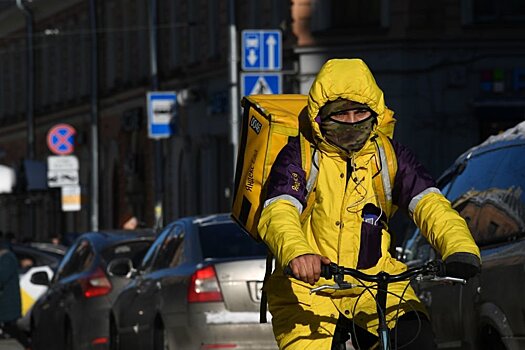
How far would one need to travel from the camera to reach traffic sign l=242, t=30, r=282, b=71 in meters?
27.2

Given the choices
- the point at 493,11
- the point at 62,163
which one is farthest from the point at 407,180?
the point at 62,163

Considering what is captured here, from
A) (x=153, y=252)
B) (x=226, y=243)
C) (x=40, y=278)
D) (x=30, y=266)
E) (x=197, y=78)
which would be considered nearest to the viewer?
(x=226, y=243)

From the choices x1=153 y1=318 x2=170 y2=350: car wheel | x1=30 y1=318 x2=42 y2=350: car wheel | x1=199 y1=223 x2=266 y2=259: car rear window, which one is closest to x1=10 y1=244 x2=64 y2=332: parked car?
x1=30 y1=318 x2=42 y2=350: car wheel

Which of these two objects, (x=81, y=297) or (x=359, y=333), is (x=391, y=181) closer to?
(x=359, y=333)

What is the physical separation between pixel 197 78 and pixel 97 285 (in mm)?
26767

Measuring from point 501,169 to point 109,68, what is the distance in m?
46.1

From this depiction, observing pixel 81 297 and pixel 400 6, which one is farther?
pixel 400 6

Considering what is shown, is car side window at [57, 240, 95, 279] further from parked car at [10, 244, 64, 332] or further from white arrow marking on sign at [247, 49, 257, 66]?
white arrow marking on sign at [247, 49, 257, 66]

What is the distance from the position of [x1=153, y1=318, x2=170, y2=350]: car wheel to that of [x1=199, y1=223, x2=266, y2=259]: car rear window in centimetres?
71

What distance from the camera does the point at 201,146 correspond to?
45.4 meters

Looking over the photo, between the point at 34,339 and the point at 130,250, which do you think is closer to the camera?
the point at 130,250

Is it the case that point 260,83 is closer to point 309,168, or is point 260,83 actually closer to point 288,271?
point 309,168

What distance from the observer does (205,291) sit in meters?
13.7

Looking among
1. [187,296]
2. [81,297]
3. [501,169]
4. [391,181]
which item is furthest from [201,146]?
[391,181]
